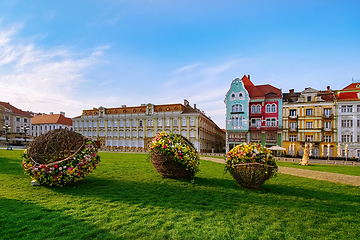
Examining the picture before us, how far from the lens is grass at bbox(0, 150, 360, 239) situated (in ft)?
16.4

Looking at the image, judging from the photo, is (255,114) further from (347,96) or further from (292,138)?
(347,96)

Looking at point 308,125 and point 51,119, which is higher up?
point 51,119

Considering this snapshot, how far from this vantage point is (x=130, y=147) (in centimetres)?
5859

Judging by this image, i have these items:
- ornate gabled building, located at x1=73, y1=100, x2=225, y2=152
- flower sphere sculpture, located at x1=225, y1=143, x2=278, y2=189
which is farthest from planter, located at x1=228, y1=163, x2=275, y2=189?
ornate gabled building, located at x1=73, y1=100, x2=225, y2=152

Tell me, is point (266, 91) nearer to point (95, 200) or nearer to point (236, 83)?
point (236, 83)

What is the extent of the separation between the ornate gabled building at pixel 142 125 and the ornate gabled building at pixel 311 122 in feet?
62.1

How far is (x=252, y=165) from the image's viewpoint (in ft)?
28.9

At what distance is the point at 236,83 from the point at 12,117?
221 ft

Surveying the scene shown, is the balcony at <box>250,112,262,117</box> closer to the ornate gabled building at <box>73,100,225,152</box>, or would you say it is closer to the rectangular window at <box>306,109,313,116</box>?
the rectangular window at <box>306,109,313,116</box>

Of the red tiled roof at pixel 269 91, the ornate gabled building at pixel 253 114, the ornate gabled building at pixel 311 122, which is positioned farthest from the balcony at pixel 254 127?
the red tiled roof at pixel 269 91

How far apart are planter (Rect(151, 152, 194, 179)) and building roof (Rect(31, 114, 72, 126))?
7811 cm

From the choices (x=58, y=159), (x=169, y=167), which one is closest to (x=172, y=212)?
(x=169, y=167)

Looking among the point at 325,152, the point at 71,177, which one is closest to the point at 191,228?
the point at 71,177

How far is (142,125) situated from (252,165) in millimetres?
50902
